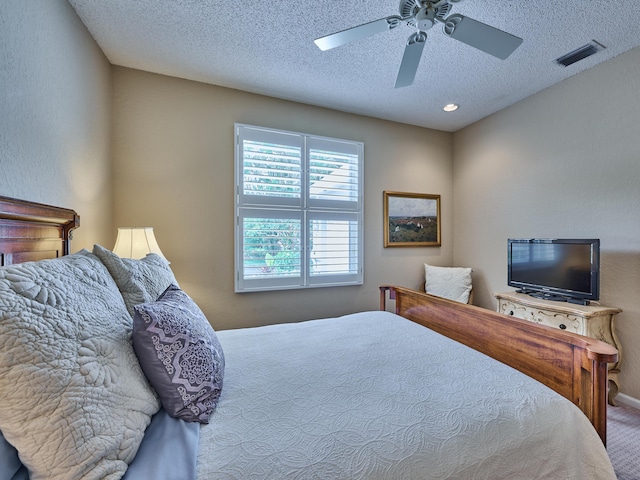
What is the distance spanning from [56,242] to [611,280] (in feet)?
12.8

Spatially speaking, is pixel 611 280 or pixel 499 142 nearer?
pixel 611 280

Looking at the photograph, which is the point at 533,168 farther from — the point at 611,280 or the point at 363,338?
the point at 363,338

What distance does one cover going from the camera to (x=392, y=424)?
95cm

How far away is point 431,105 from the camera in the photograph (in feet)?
10.5

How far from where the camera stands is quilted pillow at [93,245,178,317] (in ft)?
3.92

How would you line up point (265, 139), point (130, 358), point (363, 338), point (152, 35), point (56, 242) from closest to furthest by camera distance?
point (130, 358) → point (56, 242) → point (363, 338) → point (152, 35) → point (265, 139)

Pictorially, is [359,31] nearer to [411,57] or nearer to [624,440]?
[411,57]

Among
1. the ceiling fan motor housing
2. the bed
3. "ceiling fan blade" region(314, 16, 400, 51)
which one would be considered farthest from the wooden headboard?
the ceiling fan motor housing

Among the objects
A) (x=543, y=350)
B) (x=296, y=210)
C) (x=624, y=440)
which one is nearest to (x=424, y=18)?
(x=543, y=350)

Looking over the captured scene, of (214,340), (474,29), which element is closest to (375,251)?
(474,29)

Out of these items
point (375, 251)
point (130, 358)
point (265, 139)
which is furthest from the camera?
point (375, 251)

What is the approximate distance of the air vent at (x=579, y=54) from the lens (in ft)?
7.30

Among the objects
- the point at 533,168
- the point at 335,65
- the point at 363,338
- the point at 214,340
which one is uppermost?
the point at 335,65

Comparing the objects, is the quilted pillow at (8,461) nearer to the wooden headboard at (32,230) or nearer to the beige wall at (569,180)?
the wooden headboard at (32,230)
